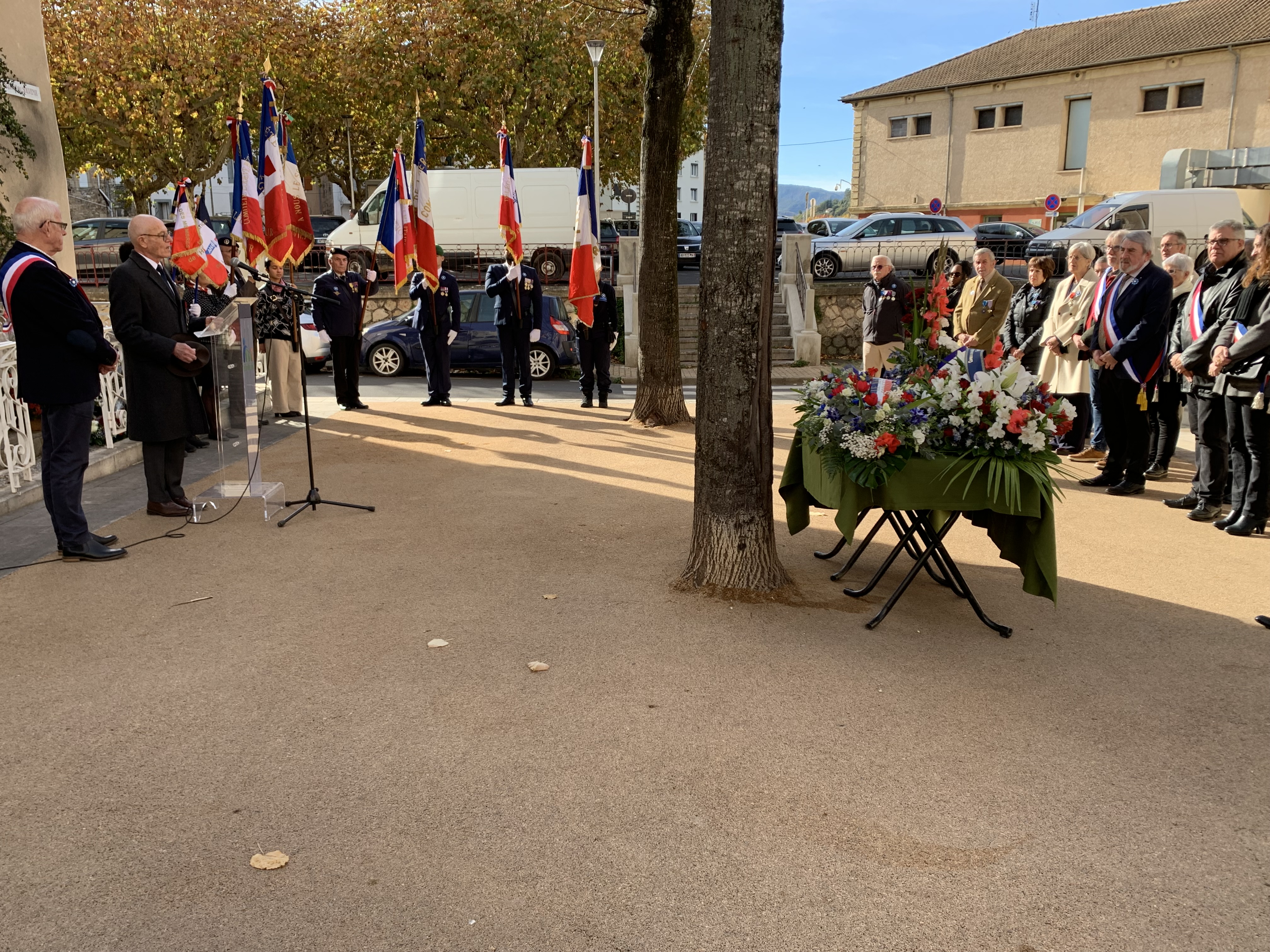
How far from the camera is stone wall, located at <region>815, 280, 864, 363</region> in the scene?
68.8 ft

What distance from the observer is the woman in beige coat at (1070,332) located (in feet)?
30.2

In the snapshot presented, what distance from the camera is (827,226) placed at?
28.5 meters

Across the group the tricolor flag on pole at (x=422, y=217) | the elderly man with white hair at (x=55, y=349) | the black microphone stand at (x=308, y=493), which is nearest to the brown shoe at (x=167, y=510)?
the black microphone stand at (x=308, y=493)

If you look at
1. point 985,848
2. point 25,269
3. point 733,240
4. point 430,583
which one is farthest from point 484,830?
point 25,269

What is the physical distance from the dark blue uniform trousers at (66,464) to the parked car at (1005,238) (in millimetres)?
21601

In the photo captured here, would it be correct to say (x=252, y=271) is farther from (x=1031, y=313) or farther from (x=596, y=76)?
(x=596, y=76)

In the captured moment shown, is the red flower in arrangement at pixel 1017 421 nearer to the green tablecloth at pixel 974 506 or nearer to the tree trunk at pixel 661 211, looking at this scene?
the green tablecloth at pixel 974 506

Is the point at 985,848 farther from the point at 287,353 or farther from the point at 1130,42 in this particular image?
the point at 1130,42

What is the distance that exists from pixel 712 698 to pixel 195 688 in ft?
7.62

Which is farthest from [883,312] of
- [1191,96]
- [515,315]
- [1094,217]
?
[1191,96]

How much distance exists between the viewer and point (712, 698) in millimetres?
4328

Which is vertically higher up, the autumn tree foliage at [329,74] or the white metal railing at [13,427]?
the autumn tree foliage at [329,74]

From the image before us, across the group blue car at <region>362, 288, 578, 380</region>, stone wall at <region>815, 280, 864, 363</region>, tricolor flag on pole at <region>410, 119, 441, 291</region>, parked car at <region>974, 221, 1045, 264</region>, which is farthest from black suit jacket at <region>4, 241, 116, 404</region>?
parked car at <region>974, 221, 1045, 264</region>

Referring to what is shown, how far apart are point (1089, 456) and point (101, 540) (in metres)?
8.73
